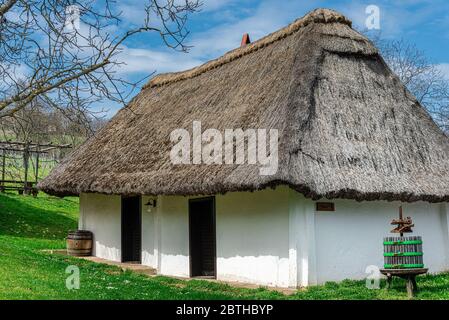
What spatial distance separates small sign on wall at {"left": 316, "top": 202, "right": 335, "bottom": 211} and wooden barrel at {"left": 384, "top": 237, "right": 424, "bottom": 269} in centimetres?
164

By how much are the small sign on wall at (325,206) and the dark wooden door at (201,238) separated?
2844 mm

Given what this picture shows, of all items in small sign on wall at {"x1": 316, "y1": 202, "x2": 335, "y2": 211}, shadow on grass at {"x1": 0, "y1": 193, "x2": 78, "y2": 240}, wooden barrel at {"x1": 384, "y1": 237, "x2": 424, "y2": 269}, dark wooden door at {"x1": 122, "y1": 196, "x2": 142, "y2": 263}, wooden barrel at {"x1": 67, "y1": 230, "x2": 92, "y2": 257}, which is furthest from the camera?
shadow on grass at {"x1": 0, "y1": 193, "x2": 78, "y2": 240}

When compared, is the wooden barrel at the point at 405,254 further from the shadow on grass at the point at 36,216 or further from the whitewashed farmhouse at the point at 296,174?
the shadow on grass at the point at 36,216

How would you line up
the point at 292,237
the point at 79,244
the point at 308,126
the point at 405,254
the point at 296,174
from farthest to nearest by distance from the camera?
the point at 79,244, the point at 308,126, the point at 292,237, the point at 296,174, the point at 405,254

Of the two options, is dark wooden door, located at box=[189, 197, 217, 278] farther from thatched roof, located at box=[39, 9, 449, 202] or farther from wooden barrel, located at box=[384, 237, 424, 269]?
wooden barrel, located at box=[384, 237, 424, 269]

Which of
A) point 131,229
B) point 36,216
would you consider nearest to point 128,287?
point 131,229

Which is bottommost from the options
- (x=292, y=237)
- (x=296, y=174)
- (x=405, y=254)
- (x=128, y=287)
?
(x=128, y=287)

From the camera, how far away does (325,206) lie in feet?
32.2

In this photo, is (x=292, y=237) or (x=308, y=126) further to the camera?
(x=308, y=126)

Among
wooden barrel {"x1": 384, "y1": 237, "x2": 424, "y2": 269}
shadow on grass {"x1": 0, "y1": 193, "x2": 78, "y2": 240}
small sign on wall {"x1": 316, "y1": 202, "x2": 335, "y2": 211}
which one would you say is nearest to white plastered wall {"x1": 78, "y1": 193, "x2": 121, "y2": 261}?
shadow on grass {"x1": 0, "y1": 193, "x2": 78, "y2": 240}

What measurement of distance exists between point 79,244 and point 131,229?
74.5 inches

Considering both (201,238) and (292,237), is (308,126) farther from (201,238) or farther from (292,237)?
(201,238)

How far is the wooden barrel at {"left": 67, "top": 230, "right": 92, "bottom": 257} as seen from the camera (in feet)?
52.4

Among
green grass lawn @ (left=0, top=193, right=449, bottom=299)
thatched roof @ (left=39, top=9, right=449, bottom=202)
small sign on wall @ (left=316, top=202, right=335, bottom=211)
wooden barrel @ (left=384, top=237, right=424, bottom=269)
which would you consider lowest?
green grass lawn @ (left=0, top=193, right=449, bottom=299)
